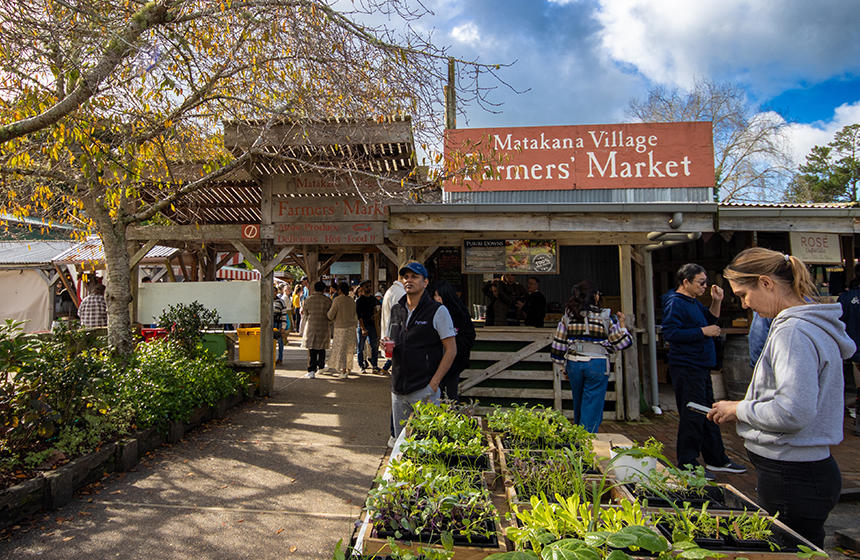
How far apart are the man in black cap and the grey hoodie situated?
1.98 m

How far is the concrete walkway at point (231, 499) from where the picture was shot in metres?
3.19

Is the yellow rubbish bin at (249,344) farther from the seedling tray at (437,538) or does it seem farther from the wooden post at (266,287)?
the seedling tray at (437,538)

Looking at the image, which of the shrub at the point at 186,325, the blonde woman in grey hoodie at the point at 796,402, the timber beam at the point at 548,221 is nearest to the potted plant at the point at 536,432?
the blonde woman in grey hoodie at the point at 796,402

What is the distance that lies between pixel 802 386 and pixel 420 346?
2270 millimetres

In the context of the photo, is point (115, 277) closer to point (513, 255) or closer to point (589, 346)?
point (513, 255)

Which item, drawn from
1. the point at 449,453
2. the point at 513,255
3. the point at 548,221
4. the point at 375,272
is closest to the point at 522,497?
the point at 449,453

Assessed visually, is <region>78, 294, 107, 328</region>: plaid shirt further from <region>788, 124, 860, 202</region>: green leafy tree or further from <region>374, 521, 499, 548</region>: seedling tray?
<region>788, 124, 860, 202</region>: green leafy tree

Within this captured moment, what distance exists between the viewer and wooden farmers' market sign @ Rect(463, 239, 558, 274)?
705 cm

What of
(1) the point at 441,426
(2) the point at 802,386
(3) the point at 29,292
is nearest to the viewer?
(2) the point at 802,386

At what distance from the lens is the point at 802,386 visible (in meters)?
1.75

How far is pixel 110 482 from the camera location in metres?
4.19

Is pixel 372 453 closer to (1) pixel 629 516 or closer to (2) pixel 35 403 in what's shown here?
(2) pixel 35 403

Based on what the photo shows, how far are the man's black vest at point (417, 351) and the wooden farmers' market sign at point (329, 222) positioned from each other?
378 cm

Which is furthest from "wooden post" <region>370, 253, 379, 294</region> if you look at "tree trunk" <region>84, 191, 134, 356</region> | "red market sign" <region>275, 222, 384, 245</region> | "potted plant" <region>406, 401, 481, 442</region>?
"potted plant" <region>406, 401, 481, 442</region>
